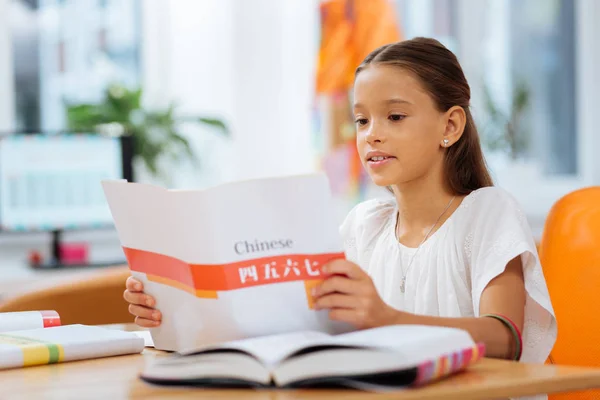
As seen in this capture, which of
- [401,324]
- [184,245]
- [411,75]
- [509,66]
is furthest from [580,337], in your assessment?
[509,66]

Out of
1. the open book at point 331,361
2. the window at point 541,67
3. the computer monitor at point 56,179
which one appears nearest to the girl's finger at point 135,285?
the open book at point 331,361

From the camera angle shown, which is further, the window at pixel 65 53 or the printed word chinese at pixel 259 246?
the window at pixel 65 53

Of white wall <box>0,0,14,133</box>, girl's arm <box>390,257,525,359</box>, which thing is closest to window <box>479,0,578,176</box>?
white wall <box>0,0,14,133</box>

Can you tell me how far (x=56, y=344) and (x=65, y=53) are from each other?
2651mm

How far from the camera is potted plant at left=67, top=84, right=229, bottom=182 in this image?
3188 mm

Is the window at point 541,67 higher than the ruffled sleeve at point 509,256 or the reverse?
higher

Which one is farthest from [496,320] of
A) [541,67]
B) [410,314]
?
[541,67]

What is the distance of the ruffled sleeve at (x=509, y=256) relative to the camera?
3.99 feet

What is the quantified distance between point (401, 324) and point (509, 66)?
315cm

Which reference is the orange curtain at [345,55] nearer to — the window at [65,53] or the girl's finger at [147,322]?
the window at [65,53]

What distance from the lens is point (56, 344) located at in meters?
1.00

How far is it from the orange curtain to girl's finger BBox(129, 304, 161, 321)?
2.57m

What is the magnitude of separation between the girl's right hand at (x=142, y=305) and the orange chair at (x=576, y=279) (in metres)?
0.78

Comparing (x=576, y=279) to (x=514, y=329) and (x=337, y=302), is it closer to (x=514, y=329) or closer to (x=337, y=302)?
(x=514, y=329)
